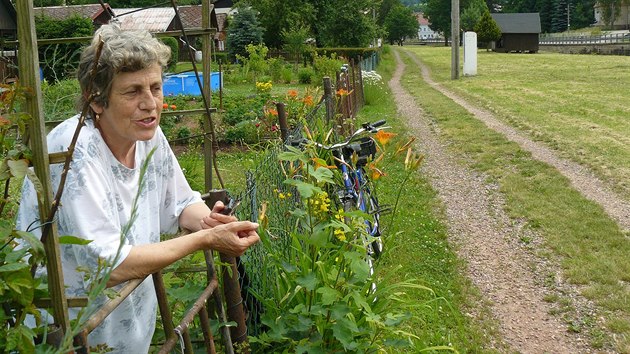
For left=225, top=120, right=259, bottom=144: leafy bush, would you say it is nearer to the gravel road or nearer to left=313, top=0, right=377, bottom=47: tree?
the gravel road

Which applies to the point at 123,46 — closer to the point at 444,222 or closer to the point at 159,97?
the point at 159,97

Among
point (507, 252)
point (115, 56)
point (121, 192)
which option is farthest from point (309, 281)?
point (507, 252)

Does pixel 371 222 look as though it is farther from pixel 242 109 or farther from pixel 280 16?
pixel 280 16

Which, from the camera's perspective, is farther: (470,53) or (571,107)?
(470,53)

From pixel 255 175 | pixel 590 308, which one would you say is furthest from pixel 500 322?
pixel 255 175

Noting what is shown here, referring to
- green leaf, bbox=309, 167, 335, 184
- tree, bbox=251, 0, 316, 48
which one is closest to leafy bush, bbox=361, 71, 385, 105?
green leaf, bbox=309, 167, 335, 184

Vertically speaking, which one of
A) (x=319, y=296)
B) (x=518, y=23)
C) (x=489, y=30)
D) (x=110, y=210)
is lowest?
(x=319, y=296)

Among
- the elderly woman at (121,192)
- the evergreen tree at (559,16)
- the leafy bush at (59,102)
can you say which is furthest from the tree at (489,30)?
the elderly woman at (121,192)

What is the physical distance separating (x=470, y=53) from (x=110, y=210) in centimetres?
2936

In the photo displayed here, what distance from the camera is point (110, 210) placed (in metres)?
1.91

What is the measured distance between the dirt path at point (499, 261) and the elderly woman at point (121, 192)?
2.86 m

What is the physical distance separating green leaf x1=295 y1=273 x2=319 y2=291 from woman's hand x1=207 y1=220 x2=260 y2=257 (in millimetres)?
915

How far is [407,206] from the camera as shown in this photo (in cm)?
782

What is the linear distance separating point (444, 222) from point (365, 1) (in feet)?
104
